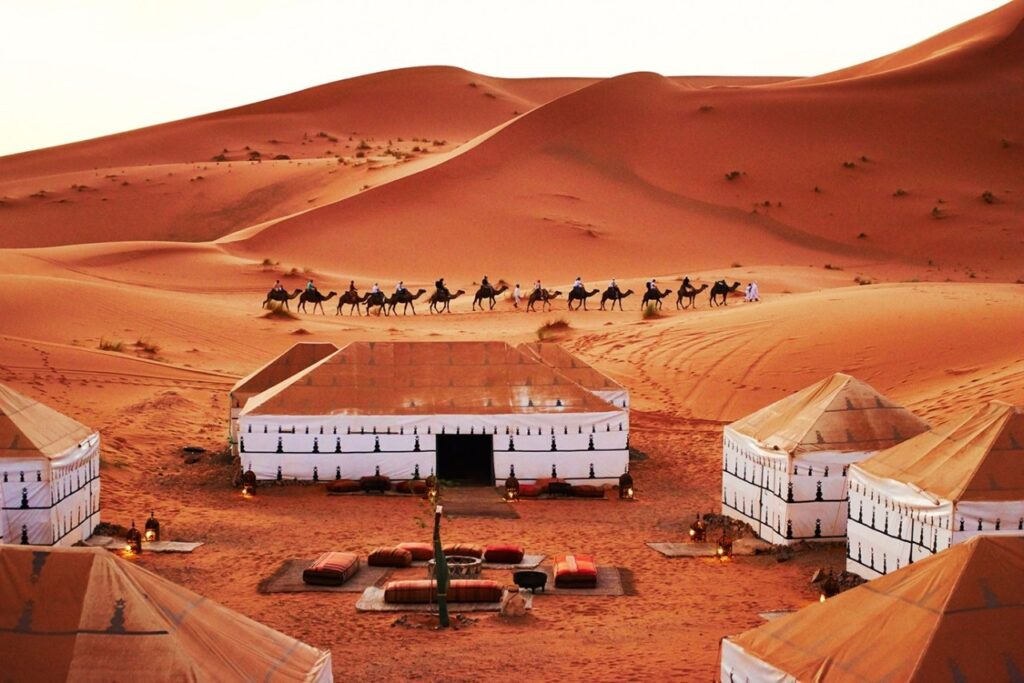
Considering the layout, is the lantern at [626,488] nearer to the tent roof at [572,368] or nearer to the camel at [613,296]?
the tent roof at [572,368]

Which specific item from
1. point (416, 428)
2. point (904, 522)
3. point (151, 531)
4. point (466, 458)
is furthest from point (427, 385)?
point (904, 522)

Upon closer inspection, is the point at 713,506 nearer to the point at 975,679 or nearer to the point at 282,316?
the point at 975,679

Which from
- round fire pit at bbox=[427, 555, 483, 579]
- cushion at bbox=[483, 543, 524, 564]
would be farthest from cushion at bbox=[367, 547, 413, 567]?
cushion at bbox=[483, 543, 524, 564]

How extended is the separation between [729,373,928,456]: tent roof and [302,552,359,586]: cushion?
6.87m

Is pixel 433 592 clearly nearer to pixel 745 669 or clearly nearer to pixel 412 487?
pixel 745 669

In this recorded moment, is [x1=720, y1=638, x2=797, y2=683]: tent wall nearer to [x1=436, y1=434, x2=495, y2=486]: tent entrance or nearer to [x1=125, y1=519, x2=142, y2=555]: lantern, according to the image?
[x1=125, y1=519, x2=142, y2=555]: lantern

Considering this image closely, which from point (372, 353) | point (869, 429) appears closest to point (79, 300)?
point (372, 353)

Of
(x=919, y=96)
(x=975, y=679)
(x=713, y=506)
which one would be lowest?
(x=713, y=506)

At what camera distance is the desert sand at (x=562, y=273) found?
56.6 ft

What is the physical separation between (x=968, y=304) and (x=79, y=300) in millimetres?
27477

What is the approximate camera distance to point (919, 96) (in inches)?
3051

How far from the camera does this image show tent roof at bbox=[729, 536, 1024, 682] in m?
9.69

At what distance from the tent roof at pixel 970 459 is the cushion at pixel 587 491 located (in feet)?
21.8

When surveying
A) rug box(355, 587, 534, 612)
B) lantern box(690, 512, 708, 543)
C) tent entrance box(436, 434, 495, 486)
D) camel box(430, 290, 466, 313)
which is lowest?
tent entrance box(436, 434, 495, 486)
